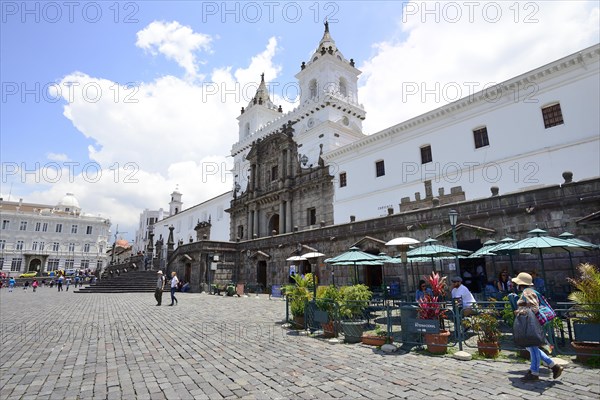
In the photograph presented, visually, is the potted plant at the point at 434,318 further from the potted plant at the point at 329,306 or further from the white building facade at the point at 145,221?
the white building facade at the point at 145,221

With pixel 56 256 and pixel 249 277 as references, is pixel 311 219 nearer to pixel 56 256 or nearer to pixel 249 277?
pixel 249 277

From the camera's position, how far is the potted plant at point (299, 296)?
9.79 meters

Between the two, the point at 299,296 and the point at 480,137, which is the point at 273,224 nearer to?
the point at 480,137

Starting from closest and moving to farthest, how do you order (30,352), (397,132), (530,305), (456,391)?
(456,391)
(530,305)
(30,352)
(397,132)

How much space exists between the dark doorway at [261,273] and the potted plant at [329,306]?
18.8 metres

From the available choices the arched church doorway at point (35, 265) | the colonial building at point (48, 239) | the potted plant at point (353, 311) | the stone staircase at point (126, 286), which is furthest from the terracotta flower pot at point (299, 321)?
the arched church doorway at point (35, 265)

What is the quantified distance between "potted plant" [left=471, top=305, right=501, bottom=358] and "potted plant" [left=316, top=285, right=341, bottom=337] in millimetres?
3261

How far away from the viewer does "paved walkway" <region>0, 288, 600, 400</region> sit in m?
4.65

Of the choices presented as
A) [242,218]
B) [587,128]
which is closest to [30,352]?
[587,128]

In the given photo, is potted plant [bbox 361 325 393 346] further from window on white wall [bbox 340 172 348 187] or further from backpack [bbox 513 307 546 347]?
window on white wall [bbox 340 172 348 187]

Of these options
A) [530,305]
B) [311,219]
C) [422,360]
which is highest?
[311,219]

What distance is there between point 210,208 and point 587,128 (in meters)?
44.4

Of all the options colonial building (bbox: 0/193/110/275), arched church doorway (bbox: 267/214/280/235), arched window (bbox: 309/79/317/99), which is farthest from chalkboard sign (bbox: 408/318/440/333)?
colonial building (bbox: 0/193/110/275)

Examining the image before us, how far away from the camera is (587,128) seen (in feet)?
51.9
